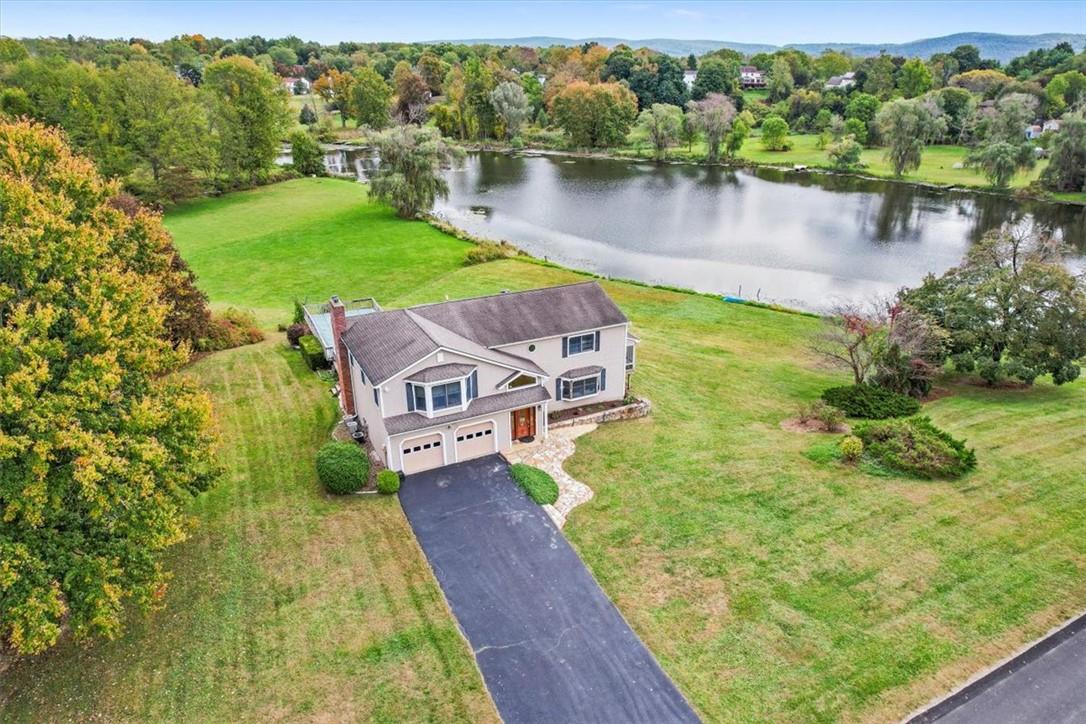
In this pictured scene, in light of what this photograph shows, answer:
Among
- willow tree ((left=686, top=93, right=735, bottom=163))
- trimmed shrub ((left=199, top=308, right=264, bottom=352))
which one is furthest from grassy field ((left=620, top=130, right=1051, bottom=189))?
trimmed shrub ((left=199, top=308, right=264, bottom=352))

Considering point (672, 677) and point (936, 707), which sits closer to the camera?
point (936, 707)

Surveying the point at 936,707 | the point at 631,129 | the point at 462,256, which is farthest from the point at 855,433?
the point at 631,129

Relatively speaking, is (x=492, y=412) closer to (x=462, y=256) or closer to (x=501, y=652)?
(x=501, y=652)

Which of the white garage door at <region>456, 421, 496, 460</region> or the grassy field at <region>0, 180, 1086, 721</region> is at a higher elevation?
the white garage door at <region>456, 421, 496, 460</region>

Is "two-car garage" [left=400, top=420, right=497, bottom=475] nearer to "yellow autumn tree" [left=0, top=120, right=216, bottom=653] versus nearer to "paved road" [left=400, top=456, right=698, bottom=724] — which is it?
"paved road" [left=400, top=456, right=698, bottom=724]

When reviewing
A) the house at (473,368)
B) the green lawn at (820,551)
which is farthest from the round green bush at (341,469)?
the green lawn at (820,551)
